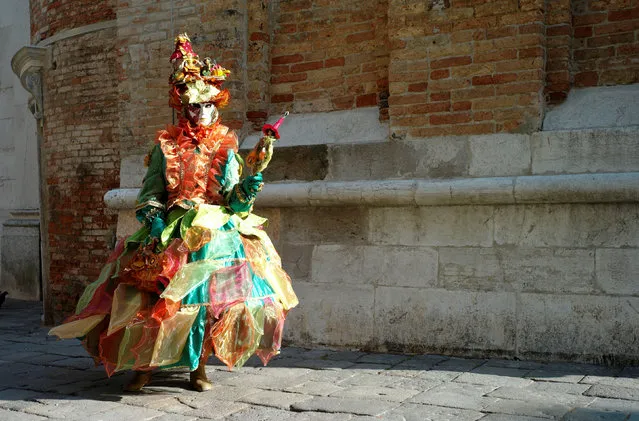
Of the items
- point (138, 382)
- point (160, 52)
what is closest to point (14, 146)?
point (160, 52)

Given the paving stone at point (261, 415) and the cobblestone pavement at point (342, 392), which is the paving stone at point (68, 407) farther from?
the paving stone at point (261, 415)

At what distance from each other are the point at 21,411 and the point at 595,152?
4.01m

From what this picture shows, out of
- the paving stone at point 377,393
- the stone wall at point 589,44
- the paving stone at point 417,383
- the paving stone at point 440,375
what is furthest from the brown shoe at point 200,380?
the stone wall at point 589,44

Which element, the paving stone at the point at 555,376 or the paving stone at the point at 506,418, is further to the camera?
the paving stone at the point at 555,376

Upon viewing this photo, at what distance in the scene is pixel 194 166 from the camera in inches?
205

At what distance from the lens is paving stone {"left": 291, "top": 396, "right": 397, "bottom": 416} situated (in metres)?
4.47

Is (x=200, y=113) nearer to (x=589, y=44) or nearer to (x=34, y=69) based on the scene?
(x=589, y=44)

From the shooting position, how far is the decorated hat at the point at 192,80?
523 centimetres

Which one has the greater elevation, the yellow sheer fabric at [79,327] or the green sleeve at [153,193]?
the green sleeve at [153,193]

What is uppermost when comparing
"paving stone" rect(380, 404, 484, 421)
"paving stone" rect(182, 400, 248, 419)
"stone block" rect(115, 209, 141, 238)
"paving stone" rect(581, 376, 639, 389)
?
"stone block" rect(115, 209, 141, 238)

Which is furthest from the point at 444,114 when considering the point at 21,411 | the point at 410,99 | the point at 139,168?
the point at 21,411

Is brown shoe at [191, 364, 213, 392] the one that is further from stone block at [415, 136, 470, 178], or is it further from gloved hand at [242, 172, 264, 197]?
stone block at [415, 136, 470, 178]

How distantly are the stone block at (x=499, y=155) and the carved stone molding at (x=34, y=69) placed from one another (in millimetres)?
5796

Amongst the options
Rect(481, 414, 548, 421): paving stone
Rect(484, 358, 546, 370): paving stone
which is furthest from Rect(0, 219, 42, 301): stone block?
Rect(481, 414, 548, 421): paving stone
